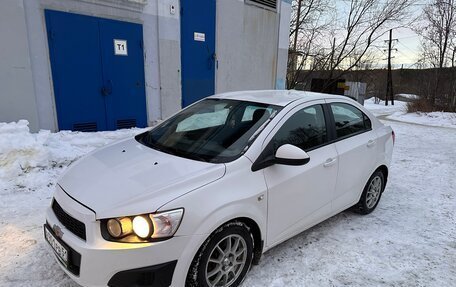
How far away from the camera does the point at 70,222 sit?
7.42ft

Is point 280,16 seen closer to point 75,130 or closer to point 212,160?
point 75,130

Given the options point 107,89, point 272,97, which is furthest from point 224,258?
point 107,89

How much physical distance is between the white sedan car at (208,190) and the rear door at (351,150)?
0.05 ft

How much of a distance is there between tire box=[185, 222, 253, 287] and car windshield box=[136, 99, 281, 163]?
561 mm

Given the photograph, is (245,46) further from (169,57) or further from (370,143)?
(370,143)

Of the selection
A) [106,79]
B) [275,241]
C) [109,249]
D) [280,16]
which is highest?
[280,16]

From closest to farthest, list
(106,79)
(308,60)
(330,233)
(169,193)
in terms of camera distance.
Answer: (169,193) → (330,233) → (106,79) → (308,60)

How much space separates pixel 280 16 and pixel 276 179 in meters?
9.03

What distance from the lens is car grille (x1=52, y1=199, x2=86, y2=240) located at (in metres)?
2.15

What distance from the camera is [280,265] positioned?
2.93 metres

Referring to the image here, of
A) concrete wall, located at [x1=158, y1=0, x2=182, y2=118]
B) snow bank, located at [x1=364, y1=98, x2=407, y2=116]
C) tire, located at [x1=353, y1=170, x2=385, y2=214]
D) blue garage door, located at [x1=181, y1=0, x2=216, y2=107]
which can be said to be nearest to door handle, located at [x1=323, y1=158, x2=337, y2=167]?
tire, located at [x1=353, y1=170, x2=385, y2=214]

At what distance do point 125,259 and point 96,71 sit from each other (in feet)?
17.4

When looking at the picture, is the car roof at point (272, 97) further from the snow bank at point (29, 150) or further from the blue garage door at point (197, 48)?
the blue garage door at point (197, 48)

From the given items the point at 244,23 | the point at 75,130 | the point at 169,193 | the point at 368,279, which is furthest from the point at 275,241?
the point at 244,23
